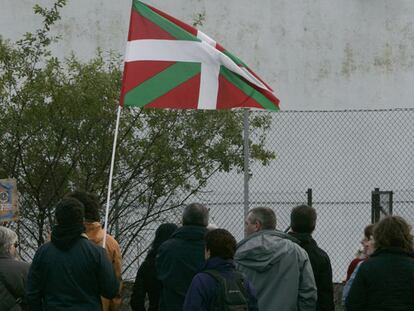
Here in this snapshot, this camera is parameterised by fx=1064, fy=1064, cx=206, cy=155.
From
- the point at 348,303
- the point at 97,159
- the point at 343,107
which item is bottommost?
the point at 348,303

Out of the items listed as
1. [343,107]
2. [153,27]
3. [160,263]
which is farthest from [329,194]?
[160,263]

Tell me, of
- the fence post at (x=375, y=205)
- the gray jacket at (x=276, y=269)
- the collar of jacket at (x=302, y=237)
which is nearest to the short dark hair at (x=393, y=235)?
the gray jacket at (x=276, y=269)

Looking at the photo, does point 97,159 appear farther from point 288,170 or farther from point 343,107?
point 343,107

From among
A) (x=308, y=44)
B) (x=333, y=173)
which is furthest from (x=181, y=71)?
(x=308, y=44)

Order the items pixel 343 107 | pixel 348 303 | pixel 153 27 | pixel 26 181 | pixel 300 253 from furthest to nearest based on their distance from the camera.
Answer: pixel 343 107 < pixel 26 181 < pixel 153 27 < pixel 300 253 < pixel 348 303

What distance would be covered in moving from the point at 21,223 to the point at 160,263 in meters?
4.13

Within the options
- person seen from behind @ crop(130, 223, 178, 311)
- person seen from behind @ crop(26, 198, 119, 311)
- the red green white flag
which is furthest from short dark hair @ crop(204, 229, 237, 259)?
the red green white flag

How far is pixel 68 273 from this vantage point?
7.66 m

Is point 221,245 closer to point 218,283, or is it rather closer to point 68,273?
point 218,283

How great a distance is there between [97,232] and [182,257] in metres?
0.71

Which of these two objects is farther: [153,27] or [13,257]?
[153,27]

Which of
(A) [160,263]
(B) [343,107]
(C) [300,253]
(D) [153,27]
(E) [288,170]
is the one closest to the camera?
(C) [300,253]

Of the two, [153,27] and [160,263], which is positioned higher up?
[153,27]

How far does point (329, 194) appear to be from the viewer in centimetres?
1552
